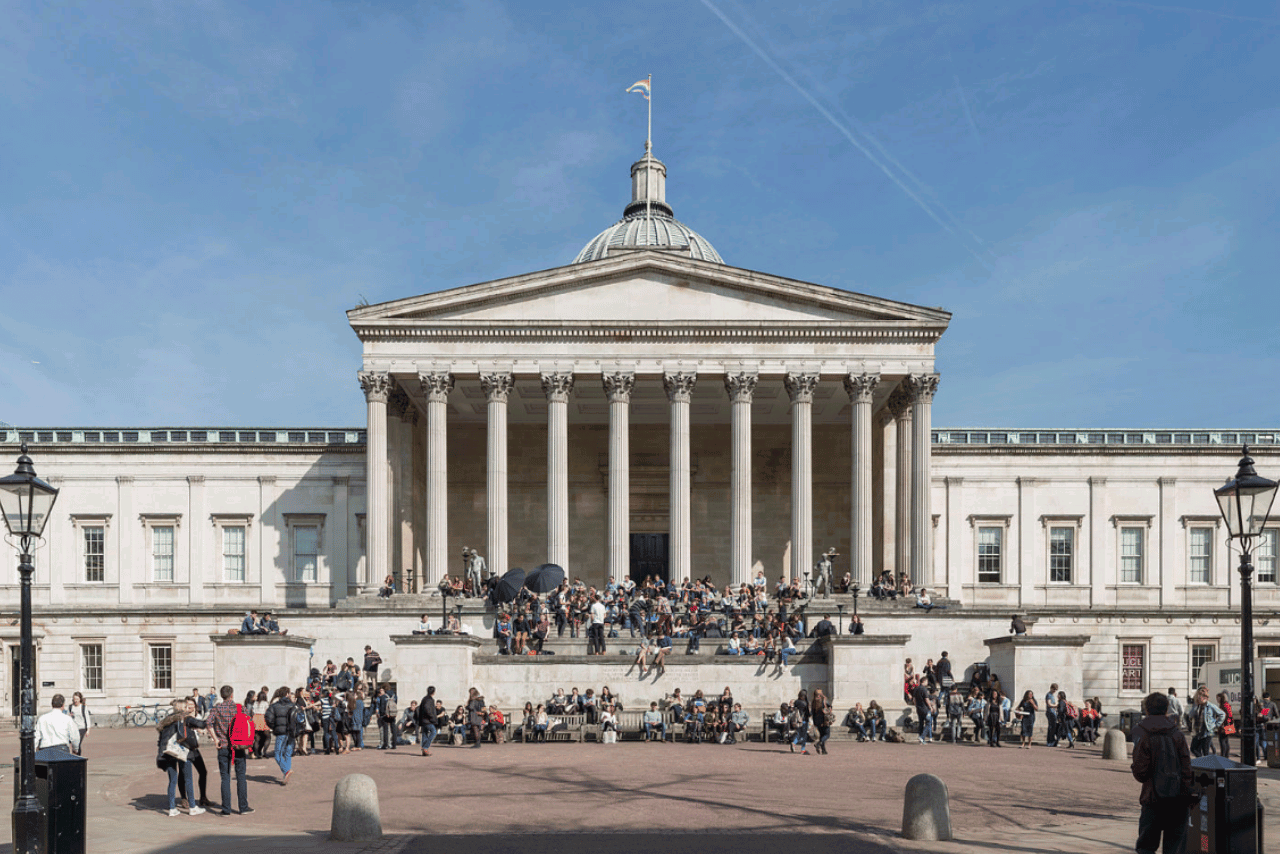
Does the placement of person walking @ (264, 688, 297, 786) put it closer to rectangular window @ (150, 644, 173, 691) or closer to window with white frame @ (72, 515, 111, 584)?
rectangular window @ (150, 644, 173, 691)

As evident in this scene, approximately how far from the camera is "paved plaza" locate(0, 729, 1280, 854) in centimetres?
Answer: 1484

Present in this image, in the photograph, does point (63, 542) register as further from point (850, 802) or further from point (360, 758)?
point (850, 802)

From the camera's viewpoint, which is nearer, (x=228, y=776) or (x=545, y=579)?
(x=228, y=776)

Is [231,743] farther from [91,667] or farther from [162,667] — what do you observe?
[91,667]

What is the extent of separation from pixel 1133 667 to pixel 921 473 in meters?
15.2

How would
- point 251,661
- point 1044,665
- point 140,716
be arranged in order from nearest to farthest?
point 1044,665, point 251,661, point 140,716

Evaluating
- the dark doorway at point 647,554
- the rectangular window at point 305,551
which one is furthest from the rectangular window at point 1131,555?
the rectangular window at point 305,551

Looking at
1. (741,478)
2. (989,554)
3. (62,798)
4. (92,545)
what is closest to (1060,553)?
(989,554)

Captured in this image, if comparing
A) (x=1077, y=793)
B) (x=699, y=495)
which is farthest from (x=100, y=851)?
(x=699, y=495)

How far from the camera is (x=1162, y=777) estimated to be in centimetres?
1206

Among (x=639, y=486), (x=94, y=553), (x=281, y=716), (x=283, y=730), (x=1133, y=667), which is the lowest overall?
(x=1133, y=667)

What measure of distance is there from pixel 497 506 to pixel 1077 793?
92.6 ft

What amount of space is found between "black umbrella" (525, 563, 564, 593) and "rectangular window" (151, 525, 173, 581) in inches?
894

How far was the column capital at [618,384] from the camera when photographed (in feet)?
148
